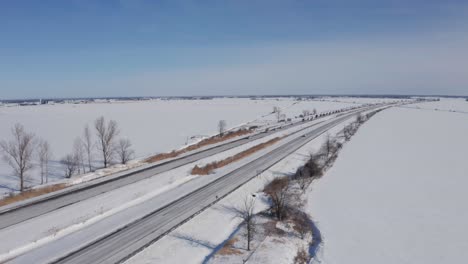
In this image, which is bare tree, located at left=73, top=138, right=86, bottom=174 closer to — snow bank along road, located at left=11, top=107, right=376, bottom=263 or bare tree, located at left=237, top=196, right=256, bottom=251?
snow bank along road, located at left=11, top=107, right=376, bottom=263

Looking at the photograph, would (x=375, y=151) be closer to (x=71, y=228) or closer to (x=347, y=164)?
(x=347, y=164)

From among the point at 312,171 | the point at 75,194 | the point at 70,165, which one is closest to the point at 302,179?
the point at 312,171

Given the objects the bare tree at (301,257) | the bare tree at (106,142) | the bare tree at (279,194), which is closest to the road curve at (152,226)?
the bare tree at (279,194)

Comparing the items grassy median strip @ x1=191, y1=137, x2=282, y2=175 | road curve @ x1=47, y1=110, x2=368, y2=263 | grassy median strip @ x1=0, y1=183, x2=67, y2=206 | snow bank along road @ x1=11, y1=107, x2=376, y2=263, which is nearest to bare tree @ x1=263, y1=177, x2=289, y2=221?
road curve @ x1=47, y1=110, x2=368, y2=263

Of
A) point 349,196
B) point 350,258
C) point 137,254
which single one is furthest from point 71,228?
point 349,196

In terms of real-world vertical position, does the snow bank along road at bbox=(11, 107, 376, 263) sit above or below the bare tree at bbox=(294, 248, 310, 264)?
above

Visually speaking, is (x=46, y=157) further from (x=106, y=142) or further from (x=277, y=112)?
(x=277, y=112)
